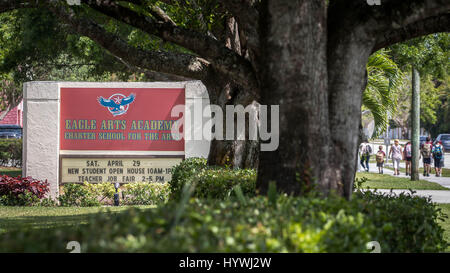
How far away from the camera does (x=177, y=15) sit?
10.1 metres

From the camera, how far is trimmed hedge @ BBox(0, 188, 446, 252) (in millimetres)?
2945

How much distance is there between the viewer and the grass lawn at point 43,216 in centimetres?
992

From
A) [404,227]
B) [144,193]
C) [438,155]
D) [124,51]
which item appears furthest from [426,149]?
[404,227]

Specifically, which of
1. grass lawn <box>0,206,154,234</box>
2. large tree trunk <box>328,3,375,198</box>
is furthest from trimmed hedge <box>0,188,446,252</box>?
grass lawn <box>0,206,154,234</box>

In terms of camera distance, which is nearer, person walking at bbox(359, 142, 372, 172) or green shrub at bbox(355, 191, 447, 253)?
green shrub at bbox(355, 191, 447, 253)

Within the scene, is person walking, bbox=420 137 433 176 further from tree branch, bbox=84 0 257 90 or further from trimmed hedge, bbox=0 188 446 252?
trimmed hedge, bbox=0 188 446 252

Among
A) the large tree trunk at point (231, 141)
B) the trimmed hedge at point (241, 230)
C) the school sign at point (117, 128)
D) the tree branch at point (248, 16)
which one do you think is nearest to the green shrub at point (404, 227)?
the trimmed hedge at point (241, 230)

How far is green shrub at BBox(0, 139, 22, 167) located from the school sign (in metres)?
14.1

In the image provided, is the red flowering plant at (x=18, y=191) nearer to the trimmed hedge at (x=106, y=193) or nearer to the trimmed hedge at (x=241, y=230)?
the trimmed hedge at (x=106, y=193)

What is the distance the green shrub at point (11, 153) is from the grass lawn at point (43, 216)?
15.1 metres

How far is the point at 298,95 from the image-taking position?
5059 mm

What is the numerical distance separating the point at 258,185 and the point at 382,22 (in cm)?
215
